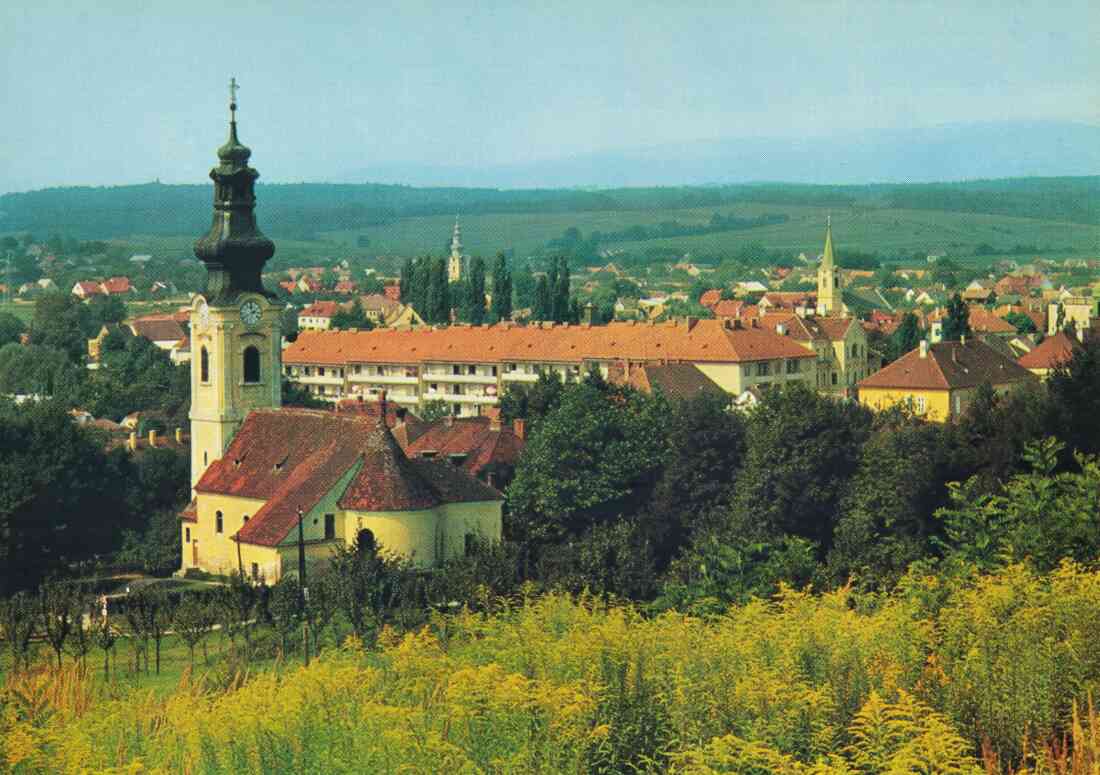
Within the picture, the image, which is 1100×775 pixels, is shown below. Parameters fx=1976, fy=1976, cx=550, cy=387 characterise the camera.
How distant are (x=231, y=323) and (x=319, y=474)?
32.7ft

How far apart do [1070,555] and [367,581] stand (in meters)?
17.8

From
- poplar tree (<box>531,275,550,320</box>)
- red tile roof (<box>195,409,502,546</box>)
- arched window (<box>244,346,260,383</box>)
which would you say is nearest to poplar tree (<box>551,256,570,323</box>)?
poplar tree (<box>531,275,550,320</box>)

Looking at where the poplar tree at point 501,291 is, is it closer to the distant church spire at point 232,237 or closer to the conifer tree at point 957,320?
the conifer tree at point 957,320

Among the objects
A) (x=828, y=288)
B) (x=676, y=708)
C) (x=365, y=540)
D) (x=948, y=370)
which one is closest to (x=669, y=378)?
(x=948, y=370)

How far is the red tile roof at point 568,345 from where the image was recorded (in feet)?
338

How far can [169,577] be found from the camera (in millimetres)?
54688

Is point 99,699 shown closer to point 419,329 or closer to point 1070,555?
point 1070,555

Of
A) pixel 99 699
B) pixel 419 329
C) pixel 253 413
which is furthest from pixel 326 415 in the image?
pixel 419 329

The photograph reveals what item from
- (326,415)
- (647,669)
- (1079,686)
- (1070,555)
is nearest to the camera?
(1079,686)

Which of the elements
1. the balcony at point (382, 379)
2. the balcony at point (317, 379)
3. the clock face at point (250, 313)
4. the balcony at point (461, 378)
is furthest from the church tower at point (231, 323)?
the balcony at point (317, 379)

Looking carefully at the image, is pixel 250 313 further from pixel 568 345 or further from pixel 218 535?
pixel 568 345

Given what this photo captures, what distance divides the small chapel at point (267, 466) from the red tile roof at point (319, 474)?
40 millimetres

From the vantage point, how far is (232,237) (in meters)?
58.8

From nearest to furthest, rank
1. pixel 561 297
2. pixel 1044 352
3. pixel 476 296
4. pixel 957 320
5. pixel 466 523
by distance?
pixel 466 523 → pixel 1044 352 → pixel 957 320 → pixel 561 297 → pixel 476 296
